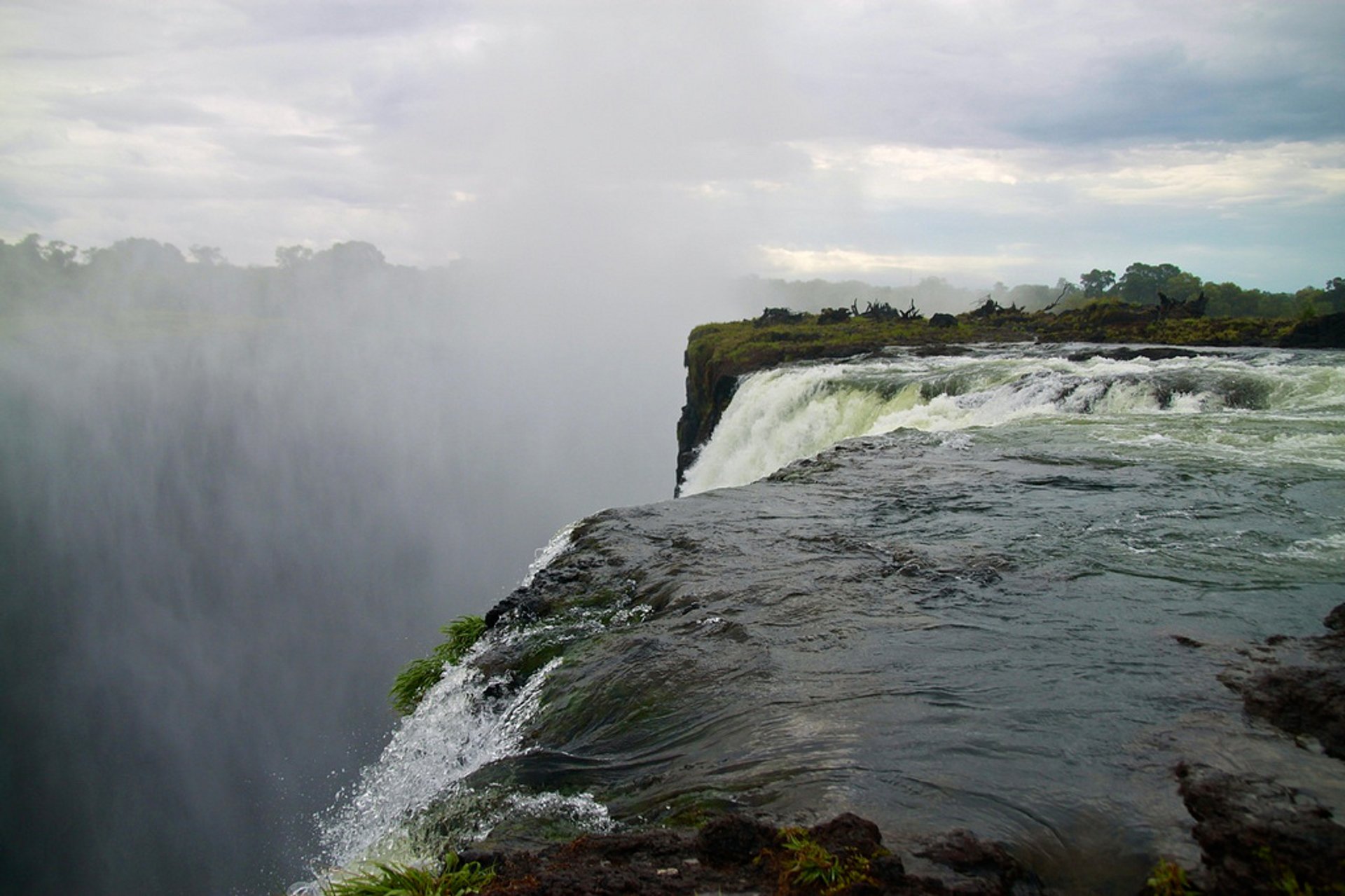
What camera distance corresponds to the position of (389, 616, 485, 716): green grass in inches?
316

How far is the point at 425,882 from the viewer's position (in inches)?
136

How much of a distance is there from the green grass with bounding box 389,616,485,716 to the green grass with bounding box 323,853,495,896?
4.14 m

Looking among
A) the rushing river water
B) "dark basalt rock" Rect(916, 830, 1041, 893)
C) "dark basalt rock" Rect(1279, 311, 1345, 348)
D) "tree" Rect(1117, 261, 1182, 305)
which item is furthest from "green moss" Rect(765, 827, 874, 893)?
"tree" Rect(1117, 261, 1182, 305)

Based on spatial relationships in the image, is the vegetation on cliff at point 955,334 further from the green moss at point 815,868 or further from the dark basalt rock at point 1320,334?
the green moss at point 815,868

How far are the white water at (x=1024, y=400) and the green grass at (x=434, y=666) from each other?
838 cm

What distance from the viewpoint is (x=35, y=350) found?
6831 centimetres

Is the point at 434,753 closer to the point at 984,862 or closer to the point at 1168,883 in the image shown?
the point at 984,862

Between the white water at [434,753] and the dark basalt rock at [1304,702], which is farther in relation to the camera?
the white water at [434,753]

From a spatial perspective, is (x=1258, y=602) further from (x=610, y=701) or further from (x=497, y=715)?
(x=497, y=715)

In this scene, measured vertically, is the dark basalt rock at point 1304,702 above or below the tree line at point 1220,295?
below

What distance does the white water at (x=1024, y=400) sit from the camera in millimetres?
12336

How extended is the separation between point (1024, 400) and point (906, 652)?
12.1 metres

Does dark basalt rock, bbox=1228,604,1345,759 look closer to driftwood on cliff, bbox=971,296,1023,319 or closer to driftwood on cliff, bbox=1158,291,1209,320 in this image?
driftwood on cliff, bbox=1158,291,1209,320

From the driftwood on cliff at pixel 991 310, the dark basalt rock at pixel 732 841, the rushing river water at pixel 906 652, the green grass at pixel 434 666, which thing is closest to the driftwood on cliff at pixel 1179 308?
the driftwood on cliff at pixel 991 310
